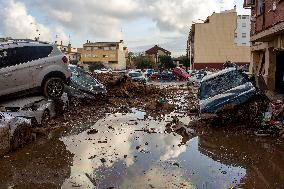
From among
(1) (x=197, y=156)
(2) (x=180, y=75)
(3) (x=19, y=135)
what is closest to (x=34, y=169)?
(3) (x=19, y=135)

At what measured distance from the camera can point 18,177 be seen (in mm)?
7395

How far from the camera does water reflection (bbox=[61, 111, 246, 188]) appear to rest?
22.9ft

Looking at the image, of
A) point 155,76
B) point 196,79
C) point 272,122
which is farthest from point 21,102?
point 155,76

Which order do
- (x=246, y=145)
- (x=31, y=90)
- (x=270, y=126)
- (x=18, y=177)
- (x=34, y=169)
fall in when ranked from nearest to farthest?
(x=18, y=177) < (x=34, y=169) < (x=246, y=145) < (x=270, y=126) < (x=31, y=90)

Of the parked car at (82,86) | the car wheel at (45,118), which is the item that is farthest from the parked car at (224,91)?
the parked car at (82,86)

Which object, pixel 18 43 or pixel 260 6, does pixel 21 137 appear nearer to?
pixel 18 43

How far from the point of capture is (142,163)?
Answer: 8.31 meters

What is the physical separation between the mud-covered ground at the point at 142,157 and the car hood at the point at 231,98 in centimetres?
81

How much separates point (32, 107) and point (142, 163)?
17.6ft

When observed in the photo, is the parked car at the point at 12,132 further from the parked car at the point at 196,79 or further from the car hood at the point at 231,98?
the parked car at the point at 196,79

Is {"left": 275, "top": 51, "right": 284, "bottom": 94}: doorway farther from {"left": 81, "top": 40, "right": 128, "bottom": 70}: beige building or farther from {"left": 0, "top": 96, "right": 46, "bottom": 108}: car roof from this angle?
{"left": 81, "top": 40, "right": 128, "bottom": 70}: beige building

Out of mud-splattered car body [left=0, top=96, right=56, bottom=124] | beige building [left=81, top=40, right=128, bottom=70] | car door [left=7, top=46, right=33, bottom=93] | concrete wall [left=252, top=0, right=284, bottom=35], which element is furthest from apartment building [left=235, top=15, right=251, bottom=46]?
car door [left=7, top=46, right=33, bottom=93]

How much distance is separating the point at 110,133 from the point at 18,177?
4693 mm

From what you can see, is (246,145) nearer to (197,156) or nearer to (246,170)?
(197,156)
